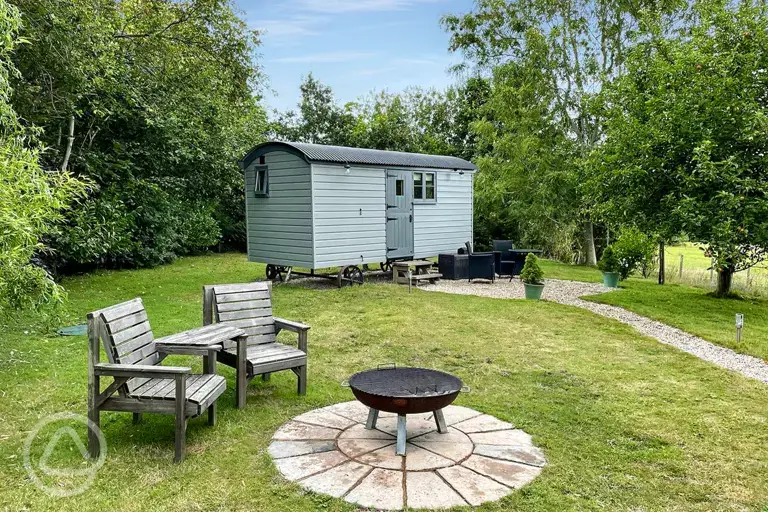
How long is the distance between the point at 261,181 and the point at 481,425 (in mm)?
8849

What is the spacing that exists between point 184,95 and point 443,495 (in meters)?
11.1

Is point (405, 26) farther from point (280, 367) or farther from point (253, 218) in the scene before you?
point (280, 367)

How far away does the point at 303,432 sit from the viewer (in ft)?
12.4

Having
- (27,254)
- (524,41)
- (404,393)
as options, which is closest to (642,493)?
(404,393)

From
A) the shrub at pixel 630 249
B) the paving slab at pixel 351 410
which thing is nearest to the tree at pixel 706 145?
the shrub at pixel 630 249

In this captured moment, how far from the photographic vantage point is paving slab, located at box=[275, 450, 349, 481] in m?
3.18

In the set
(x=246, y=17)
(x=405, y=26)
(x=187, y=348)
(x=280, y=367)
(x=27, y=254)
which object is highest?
(x=405, y=26)

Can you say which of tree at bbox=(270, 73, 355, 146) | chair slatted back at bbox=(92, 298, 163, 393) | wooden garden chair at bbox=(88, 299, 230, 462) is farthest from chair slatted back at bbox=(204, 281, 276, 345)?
tree at bbox=(270, 73, 355, 146)

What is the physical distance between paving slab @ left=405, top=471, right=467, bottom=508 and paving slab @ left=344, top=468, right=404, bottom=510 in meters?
0.06

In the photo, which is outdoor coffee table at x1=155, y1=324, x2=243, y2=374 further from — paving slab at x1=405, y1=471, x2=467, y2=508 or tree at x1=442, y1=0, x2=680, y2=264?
tree at x1=442, y1=0, x2=680, y2=264

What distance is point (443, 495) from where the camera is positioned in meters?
2.92

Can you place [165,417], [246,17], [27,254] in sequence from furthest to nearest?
[246,17]
[27,254]
[165,417]

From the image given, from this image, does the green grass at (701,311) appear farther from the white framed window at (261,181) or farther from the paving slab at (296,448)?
the white framed window at (261,181)

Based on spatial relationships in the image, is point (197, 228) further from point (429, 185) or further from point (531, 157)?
point (531, 157)
